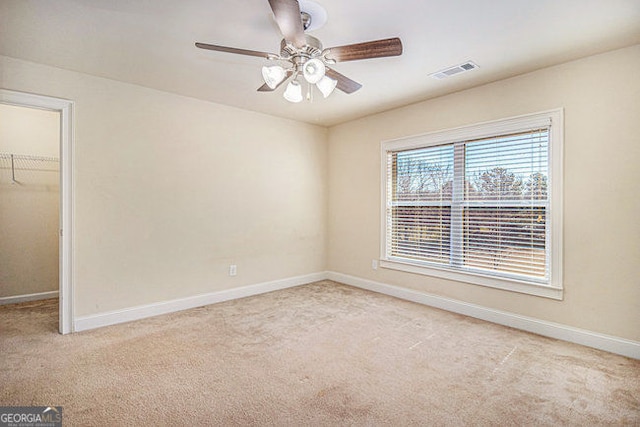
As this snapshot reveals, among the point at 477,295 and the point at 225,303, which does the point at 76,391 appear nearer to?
the point at 225,303

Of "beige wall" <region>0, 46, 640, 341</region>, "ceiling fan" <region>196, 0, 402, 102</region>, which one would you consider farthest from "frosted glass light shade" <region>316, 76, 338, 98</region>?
"beige wall" <region>0, 46, 640, 341</region>

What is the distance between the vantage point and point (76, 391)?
2096mm

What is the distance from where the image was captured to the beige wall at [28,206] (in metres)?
4.00

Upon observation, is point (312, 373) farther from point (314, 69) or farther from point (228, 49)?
point (228, 49)

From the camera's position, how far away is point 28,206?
4.14m

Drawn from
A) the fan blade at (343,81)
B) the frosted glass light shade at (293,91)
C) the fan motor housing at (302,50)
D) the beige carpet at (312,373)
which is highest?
the fan motor housing at (302,50)

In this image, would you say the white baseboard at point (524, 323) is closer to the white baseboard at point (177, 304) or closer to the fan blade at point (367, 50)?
the white baseboard at point (177, 304)

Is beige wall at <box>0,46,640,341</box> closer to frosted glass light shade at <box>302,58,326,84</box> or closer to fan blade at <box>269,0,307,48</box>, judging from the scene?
frosted glass light shade at <box>302,58,326,84</box>

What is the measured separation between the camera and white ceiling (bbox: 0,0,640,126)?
211 centimetres

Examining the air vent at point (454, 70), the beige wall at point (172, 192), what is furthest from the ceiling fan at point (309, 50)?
the beige wall at point (172, 192)

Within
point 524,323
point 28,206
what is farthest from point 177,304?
point 524,323

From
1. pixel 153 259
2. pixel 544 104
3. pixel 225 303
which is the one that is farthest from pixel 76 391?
pixel 544 104

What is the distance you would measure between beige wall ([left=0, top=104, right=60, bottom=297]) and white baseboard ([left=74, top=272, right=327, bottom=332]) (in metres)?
1.72

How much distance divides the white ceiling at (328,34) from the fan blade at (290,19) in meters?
0.35
